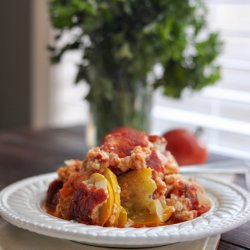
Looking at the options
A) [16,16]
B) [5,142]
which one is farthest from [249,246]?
[16,16]

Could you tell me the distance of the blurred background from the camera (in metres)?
2.22

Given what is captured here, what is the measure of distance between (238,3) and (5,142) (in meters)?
1.02

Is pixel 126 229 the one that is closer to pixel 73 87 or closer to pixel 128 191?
pixel 128 191

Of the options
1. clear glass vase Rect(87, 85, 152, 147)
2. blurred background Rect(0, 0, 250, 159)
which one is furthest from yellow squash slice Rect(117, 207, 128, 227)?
blurred background Rect(0, 0, 250, 159)

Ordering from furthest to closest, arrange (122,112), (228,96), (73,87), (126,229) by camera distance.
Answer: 1. (73,87)
2. (228,96)
3. (122,112)
4. (126,229)

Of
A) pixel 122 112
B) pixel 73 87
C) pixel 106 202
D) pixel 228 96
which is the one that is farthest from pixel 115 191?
pixel 73 87

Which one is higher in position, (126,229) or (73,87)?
(126,229)

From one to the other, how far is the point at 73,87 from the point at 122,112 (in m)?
1.26

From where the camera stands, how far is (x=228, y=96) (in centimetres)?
224

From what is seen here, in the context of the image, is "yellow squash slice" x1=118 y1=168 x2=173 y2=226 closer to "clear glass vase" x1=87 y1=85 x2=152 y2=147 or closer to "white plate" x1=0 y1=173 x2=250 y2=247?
"white plate" x1=0 y1=173 x2=250 y2=247

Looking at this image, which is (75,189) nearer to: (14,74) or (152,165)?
(152,165)

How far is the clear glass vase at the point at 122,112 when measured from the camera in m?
1.50

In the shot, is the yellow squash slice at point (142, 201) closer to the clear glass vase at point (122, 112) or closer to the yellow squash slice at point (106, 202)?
the yellow squash slice at point (106, 202)

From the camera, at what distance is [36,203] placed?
947mm
